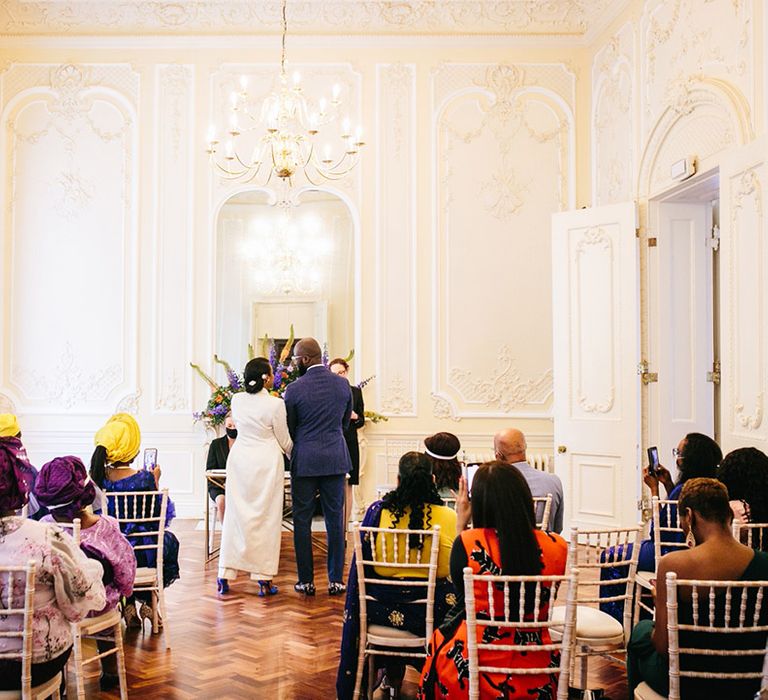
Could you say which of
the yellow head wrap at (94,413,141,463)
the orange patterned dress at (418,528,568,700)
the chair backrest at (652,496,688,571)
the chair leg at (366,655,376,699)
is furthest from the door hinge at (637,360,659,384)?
the orange patterned dress at (418,528,568,700)

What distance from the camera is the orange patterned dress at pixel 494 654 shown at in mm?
2617

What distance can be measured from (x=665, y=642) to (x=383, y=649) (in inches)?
48.9

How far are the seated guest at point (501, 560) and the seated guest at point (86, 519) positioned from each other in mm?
1483

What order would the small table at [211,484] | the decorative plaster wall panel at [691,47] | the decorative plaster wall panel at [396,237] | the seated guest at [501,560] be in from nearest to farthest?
the seated guest at [501,560]
the decorative plaster wall panel at [691,47]
the small table at [211,484]
the decorative plaster wall panel at [396,237]

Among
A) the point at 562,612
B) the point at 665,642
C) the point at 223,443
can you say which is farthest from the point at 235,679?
the point at 223,443

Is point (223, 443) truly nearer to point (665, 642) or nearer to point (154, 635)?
point (154, 635)

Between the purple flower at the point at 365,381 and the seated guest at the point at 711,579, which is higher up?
the purple flower at the point at 365,381

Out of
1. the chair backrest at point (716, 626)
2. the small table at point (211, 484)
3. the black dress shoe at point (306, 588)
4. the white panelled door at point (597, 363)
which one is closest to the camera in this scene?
the chair backrest at point (716, 626)

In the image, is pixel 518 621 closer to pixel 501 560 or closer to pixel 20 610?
pixel 501 560

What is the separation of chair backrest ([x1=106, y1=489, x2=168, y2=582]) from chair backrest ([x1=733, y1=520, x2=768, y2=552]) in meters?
2.69

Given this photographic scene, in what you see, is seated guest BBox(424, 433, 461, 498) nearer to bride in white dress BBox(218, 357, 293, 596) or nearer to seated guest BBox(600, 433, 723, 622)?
seated guest BBox(600, 433, 723, 622)

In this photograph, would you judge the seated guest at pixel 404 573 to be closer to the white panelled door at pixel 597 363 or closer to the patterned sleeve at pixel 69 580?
the patterned sleeve at pixel 69 580

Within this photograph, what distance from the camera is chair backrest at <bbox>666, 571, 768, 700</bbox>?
8.11 feet

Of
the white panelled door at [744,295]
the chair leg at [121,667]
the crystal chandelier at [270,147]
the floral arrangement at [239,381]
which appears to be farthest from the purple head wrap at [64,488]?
the crystal chandelier at [270,147]
